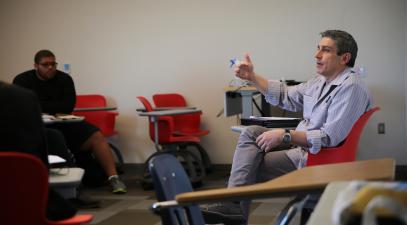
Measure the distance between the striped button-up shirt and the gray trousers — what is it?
68 mm

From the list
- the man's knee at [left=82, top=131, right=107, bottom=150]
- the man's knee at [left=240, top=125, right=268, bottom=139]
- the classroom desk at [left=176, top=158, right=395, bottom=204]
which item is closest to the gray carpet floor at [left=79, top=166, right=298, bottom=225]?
the man's knee at [left=82, top=131, right=107, bottom=150]

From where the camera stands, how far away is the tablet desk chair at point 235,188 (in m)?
1.24

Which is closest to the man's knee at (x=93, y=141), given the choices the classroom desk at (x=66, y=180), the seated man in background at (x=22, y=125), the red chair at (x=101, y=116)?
the red chair at (x=101, y=116)

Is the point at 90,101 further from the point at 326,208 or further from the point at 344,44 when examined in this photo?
the point at 326,208

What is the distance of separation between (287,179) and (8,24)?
21.4 feet

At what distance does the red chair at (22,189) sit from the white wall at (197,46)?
4930 mm

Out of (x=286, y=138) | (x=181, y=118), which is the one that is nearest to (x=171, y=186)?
(x=286, y=138)

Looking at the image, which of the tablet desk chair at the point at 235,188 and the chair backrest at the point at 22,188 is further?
the chair backrest at the point at 22,188

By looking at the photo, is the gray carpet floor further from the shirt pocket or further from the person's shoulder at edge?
the person's shoulder at edge

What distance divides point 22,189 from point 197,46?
16.7ft

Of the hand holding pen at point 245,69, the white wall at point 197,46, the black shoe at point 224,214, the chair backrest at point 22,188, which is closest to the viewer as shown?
the chair backrest at point 22,188

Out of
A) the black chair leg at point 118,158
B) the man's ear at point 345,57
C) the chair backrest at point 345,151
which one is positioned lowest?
the black chair leg at point 118,158

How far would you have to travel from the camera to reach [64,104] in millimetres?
5223

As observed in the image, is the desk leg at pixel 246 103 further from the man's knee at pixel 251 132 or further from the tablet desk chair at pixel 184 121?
the man's knee at pixel 251 132
